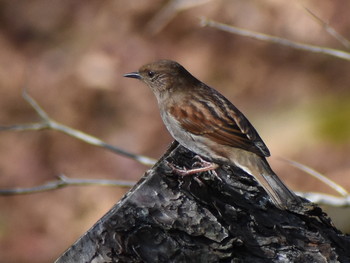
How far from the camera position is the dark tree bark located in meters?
3.73

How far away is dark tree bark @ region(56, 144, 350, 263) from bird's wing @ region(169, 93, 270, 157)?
683 mm

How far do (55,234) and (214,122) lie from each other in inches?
177

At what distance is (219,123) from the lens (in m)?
5.20

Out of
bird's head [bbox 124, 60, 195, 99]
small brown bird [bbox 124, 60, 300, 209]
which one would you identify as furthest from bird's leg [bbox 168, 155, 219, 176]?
bird's head [bbox 124, 60, 195, 99]

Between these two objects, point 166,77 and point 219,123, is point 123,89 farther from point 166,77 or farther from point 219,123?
point 219,123

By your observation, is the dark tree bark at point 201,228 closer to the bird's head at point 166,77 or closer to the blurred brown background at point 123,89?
the bird's head at point 166,77

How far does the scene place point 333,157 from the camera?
30.6 feet

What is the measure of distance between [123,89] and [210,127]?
17.1 ft

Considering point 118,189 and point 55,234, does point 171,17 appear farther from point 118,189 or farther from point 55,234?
point 55,234

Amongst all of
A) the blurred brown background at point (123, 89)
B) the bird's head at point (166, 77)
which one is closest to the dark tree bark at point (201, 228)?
the bird's head at point (166, 77)

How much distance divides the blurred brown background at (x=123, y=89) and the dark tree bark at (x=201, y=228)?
491 cm

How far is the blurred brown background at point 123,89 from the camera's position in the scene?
938cm

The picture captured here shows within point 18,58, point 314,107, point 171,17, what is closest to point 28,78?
point 18,58

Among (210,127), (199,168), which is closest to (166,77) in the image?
(210,127)
